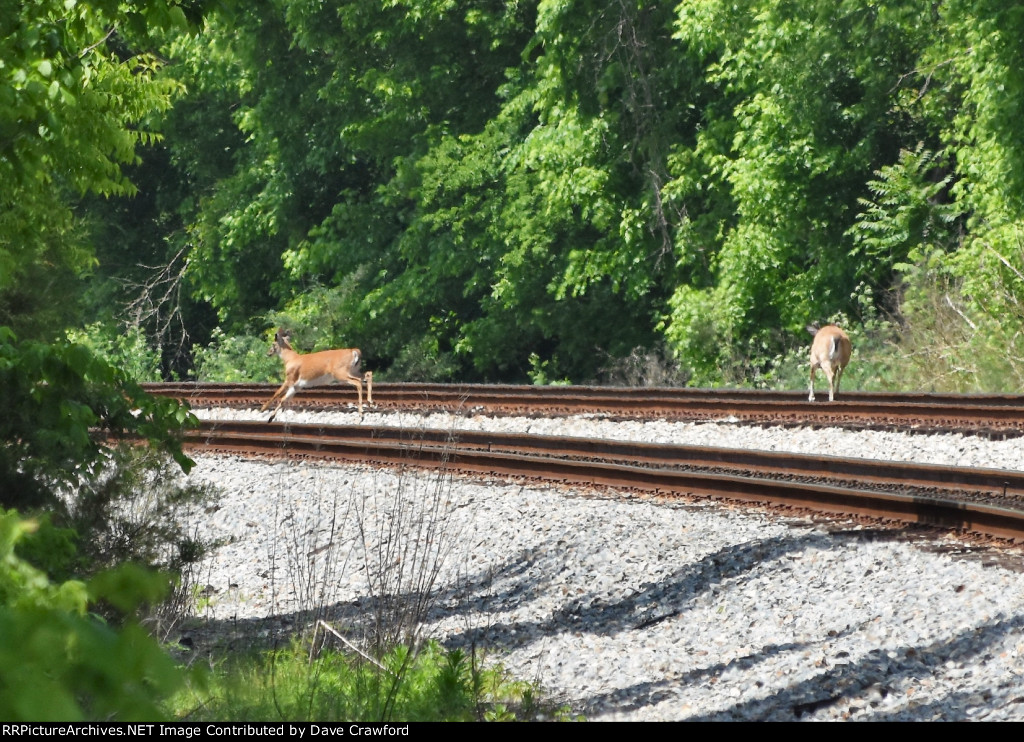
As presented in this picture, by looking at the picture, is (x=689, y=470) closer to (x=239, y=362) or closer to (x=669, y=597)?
(x=669, y=597)

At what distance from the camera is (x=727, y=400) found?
48.5 ft

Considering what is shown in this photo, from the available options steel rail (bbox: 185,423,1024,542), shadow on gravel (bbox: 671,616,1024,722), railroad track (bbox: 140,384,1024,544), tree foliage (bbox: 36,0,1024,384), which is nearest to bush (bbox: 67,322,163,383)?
tree foliage (bbox: 36,0,1024,384)

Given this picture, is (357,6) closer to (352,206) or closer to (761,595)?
(352,206)

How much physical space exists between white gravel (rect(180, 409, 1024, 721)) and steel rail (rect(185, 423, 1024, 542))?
1.31 feet

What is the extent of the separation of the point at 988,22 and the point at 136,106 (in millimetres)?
14561

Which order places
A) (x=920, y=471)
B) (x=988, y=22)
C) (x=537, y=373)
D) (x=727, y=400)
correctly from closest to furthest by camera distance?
(x=920, y=471) < (x=727, y=400) < (x=988, y=22) < (x=537, y=373)

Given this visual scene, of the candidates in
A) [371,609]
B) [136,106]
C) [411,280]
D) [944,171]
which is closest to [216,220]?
[411,280]

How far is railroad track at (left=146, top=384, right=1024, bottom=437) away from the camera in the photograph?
499 inches

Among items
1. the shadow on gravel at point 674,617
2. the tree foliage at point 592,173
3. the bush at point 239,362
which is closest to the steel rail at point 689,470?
the shadow on gravel at point 674,617

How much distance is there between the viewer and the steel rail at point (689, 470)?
8.34 metres

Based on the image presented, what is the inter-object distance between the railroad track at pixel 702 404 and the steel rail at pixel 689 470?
1.94 m

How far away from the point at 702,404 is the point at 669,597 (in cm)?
784

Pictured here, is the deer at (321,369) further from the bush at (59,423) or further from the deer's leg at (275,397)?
the bush at (59,423)

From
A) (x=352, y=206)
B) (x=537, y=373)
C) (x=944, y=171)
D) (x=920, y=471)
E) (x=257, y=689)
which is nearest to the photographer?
(x=257, y=689)
